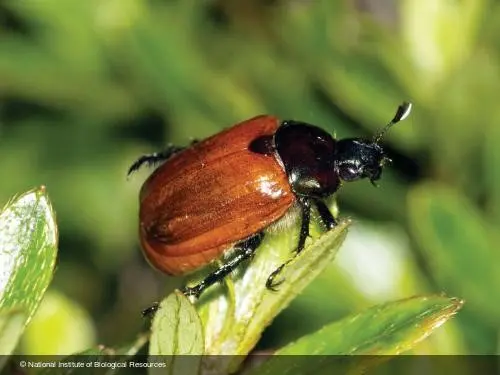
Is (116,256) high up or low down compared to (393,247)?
up

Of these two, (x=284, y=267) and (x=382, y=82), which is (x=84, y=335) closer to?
(x=284, y=267)

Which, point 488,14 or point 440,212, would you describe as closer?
point 440,212

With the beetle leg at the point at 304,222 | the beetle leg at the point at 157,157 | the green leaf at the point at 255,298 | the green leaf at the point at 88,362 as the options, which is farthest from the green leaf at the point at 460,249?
the green leaf at the point at 88,362

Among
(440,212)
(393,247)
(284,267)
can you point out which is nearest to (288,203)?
(440,212)

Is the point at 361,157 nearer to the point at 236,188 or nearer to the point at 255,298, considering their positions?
Answer: the point at 236,188

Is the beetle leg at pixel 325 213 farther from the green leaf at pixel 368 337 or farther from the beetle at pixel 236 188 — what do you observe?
the green leaf at pixel 368 337

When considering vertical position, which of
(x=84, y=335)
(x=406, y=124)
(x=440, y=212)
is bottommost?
(x=84, y=335)

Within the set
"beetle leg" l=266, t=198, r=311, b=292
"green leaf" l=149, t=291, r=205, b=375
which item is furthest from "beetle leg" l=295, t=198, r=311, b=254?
"green leaf" l=149, t=291, r=205, b=375
